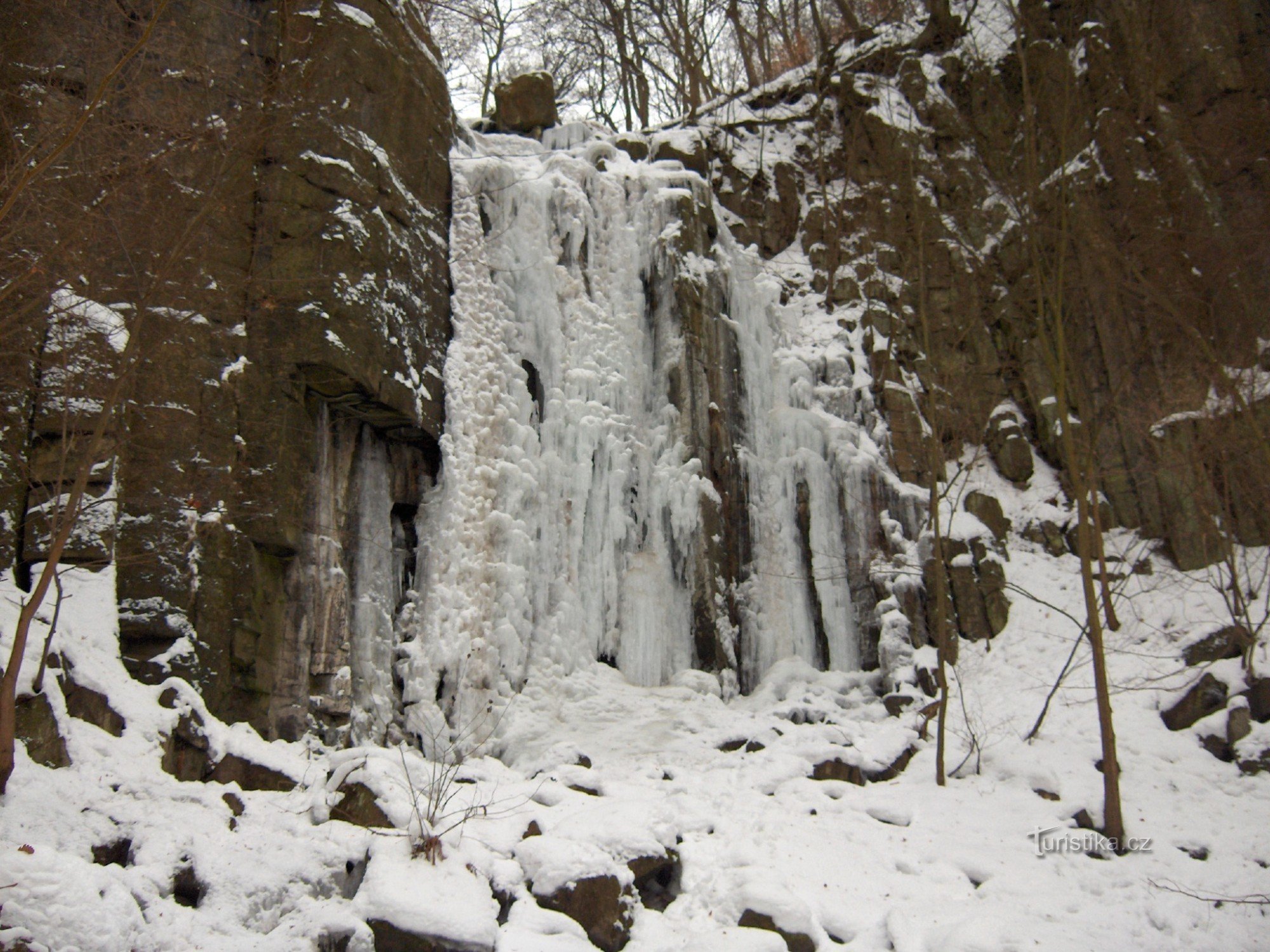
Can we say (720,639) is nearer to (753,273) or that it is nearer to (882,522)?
(882,522)

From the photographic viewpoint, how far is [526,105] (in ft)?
41.0

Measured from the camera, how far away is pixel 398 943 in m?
4.31

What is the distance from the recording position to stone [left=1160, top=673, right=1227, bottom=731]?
26.4 feet

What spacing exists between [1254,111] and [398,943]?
15393mm

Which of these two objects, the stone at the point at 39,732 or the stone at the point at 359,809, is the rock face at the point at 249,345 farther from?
the stone at the point at 359,809

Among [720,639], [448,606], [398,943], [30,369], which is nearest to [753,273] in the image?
[720,639]

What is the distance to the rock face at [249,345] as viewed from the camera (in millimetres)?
5699

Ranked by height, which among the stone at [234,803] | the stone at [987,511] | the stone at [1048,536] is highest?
the stone at [987,511]

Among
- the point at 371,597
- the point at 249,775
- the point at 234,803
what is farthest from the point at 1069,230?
the point at 234,803

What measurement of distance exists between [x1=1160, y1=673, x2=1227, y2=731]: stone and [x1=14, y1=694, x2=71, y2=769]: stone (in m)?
8.82

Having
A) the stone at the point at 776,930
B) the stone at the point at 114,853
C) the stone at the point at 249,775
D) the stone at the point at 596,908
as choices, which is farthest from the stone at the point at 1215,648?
the stone at the point at 114,853

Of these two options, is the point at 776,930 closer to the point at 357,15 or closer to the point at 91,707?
the point at 91,707

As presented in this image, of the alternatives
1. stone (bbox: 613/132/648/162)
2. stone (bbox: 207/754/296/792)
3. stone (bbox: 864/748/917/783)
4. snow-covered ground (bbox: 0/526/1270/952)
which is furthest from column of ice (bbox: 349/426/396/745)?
stone (bbox: 613/132/648/162)

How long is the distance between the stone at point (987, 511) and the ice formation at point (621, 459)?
1.45 meters
